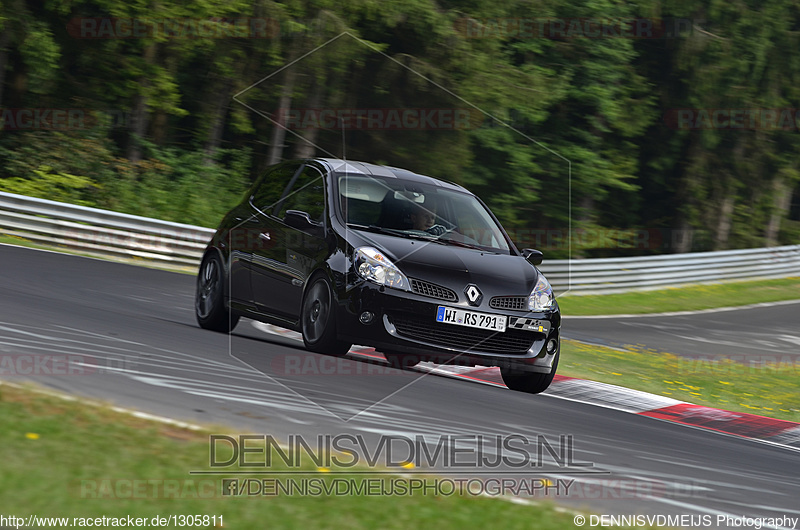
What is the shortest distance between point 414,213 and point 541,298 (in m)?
1.38

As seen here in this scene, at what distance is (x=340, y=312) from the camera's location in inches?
332

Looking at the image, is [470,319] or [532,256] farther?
[532,256]

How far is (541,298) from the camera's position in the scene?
29.6ft

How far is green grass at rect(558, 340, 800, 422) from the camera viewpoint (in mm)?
12188

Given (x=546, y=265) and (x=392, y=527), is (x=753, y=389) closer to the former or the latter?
(x=392, y=527)

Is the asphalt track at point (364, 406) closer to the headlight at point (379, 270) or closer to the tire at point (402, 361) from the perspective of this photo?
the tire at point (402, 361)

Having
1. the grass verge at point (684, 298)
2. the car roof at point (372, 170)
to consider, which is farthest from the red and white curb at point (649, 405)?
the grass verge at point (684, 298)

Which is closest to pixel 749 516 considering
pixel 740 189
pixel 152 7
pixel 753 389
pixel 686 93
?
pixel 753 389

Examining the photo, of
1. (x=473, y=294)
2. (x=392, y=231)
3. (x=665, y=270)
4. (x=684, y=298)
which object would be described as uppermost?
(x=392, y=231)

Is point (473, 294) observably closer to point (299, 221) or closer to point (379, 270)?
point (379, 270)

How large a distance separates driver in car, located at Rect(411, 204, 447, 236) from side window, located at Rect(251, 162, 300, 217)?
1383 millimetres

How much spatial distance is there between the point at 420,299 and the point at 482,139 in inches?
1120

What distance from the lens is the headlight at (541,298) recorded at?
8.90 m

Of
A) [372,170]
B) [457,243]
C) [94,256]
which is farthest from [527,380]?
[94,256]
